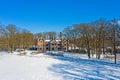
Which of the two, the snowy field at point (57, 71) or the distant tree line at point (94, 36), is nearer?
the snowy field at point (57, 71)

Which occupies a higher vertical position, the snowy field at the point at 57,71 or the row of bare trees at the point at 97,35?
the row of bare trees at the point at 97,35

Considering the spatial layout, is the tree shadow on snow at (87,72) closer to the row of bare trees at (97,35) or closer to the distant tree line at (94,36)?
the distant tree line at (94,36)

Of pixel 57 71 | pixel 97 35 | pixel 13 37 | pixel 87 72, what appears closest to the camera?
pixel 87 72

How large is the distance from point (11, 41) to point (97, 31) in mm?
26466

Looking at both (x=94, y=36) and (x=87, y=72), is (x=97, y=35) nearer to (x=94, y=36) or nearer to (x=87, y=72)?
(x=94, y=36)

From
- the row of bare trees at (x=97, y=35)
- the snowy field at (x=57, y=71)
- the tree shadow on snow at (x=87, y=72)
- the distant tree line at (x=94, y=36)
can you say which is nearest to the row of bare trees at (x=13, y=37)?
the distant tree line at (x=94, y=36)

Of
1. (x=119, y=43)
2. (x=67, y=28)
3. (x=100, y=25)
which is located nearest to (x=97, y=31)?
(x=100, y=25)

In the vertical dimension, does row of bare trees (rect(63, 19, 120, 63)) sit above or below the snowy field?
above

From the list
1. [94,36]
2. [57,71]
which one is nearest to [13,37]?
[94,36]

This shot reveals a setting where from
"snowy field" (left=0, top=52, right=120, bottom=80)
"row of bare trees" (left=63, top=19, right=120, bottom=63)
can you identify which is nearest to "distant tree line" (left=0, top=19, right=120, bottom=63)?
"row of bare trees" (left=63, top=19, right=120, bottom=63)

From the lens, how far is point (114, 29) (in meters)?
28.3

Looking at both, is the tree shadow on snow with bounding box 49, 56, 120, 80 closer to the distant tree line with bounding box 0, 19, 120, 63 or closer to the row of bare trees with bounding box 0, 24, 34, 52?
the distant tree line with bounding box 0, 19, 120, 63

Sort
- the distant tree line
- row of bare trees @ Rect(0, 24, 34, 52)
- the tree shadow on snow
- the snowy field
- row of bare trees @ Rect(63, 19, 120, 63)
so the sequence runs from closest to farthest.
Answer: the snowy field
the tree shadow on snow
the distant tree line
row of bare trees @ Rect(63, 19, 120, 63)
row of bare trees @ Rect(0, 24, 34, 52)

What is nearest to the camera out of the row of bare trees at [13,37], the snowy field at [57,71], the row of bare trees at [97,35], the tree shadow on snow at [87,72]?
the snowy field at [57,71]
